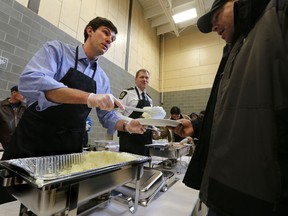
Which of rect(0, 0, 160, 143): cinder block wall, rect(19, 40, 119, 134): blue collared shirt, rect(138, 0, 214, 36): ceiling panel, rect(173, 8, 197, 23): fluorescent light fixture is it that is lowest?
rect(19, 40, 119, 134): blue collared shirt

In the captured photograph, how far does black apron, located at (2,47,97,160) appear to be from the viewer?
859 mm

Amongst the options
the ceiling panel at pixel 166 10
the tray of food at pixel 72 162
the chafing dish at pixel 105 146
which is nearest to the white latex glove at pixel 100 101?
the tray of food at pixel 72 162

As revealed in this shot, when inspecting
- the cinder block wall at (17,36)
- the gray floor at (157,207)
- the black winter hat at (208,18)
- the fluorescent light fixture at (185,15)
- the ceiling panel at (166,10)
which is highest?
the ceiling panel at (166,10)

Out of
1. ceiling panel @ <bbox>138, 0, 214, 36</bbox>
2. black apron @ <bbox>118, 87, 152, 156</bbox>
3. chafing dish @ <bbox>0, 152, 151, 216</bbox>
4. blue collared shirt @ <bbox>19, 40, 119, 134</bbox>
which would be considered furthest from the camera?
ceiling panel @ <bbox>138, 0, 214, 36</bbox>

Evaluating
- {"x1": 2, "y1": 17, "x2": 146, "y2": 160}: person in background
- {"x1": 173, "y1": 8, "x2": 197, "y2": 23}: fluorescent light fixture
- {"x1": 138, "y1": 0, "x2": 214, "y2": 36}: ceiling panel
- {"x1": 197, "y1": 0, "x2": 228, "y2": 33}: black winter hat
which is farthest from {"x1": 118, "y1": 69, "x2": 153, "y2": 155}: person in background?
{"x1": 173, "y1": 8, "x2": 197, "y2": 23}: fluorescent light fixture

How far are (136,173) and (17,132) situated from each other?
68 centimetres

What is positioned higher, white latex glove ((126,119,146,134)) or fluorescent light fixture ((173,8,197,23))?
fluorescent light fixture ((173,8,197,23))

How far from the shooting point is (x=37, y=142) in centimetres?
87

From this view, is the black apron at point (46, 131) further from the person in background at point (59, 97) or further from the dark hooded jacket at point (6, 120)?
the dark hooded jacket at point (6, 120)

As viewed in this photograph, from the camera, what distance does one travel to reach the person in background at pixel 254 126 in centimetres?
43

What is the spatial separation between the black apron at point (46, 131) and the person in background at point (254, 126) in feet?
2.41

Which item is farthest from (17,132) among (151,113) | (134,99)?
(134,99)

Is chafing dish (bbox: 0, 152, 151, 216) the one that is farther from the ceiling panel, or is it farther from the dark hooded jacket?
the ceiling panel

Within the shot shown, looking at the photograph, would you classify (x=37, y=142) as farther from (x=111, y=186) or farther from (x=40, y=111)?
(x=111, y=186)
